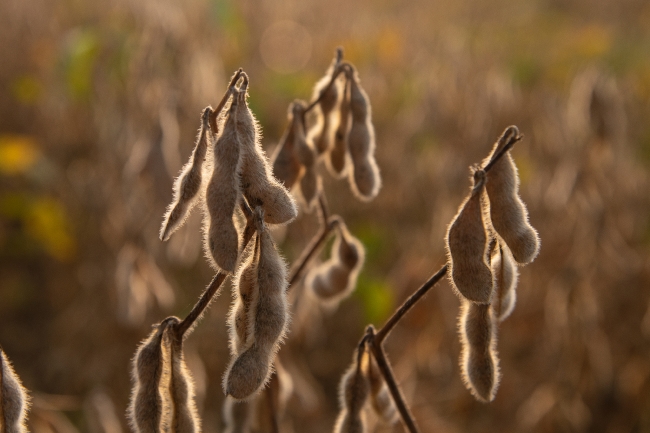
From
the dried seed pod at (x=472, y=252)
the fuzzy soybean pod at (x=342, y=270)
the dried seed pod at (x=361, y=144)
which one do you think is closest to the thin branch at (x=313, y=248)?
the fuzzy soybean pod at (x=342, y=270)

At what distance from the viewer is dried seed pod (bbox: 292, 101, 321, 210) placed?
1.46 metres

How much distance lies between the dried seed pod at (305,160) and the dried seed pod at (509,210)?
487 mm

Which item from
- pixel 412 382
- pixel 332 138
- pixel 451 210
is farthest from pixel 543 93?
Answer: pixel 332 138

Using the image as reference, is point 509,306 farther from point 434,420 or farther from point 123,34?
point 123,34

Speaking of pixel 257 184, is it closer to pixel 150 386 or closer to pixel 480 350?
pixel 150 386

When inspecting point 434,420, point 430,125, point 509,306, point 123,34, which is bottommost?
point 434,420

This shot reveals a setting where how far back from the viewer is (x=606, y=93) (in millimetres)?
2479

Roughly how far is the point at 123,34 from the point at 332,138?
2.67 meters

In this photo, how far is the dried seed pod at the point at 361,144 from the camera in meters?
1.50

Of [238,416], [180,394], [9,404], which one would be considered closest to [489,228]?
[180,394]

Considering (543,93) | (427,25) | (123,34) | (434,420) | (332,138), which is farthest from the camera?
(427,25)

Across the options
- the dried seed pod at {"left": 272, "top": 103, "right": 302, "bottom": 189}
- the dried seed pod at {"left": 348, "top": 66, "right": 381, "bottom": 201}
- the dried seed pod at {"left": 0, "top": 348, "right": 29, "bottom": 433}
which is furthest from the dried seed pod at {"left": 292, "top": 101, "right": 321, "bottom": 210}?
the dried seed pod at {"left": 0, "top": 348, "right": 29, "bottom": 433}

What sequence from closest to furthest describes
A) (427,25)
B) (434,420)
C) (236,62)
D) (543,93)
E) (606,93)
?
(606,93) < (434,420) < (543,93) < (236,62) < (427,25)

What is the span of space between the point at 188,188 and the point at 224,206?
0.41 feet
